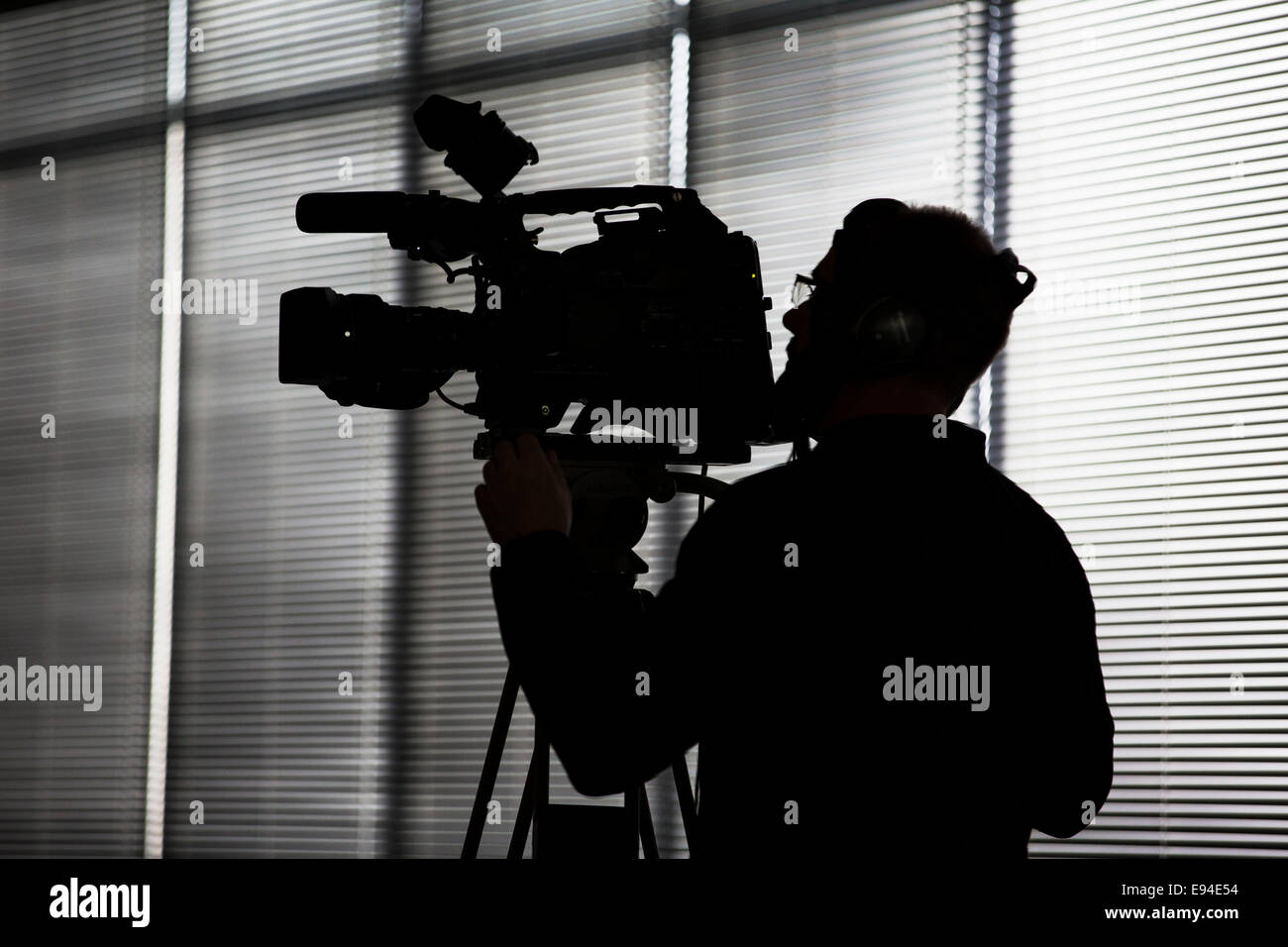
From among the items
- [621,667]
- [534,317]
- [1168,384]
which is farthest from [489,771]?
[1168,384]

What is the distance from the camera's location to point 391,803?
2.99 meters

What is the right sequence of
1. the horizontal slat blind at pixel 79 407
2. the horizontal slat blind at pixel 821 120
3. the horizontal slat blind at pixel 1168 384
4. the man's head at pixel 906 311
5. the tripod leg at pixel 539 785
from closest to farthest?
the man's head at pixel 906 311
the tripod leg at pixel 539 785
the horizontal slat blind at pixel 1168 384
the horizontal slat blind at pixel 821 120
the horizontal slat blind at pixel 79 407

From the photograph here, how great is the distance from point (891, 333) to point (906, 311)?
24mm

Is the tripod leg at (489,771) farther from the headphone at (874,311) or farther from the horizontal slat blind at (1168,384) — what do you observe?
the horizontal slat blind at (1168,384)

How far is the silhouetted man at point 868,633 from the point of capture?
34.8 inches

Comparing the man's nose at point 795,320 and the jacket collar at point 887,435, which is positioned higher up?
the man's nose at point 795,320

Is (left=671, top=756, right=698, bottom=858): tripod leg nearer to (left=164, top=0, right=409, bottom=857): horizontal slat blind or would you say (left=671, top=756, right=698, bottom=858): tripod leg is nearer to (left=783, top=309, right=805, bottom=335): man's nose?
(left=783, top=309, right=805, bottom=335): man's nose

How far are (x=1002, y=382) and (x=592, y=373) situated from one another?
1512 millimetres

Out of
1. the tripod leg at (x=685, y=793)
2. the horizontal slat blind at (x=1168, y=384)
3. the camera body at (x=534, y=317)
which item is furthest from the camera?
the horizontal slat blind at (x=1168, y=384)

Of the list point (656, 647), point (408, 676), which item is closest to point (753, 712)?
point (656, 647)

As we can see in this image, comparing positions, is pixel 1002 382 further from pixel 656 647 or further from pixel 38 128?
pixel 38 128

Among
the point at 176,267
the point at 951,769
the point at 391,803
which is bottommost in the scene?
the point at 391,803

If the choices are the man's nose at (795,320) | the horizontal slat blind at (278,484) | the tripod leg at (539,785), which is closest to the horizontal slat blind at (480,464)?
the horizontal slat blind at (278,484)

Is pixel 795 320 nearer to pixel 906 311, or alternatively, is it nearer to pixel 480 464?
pixel 906 311
